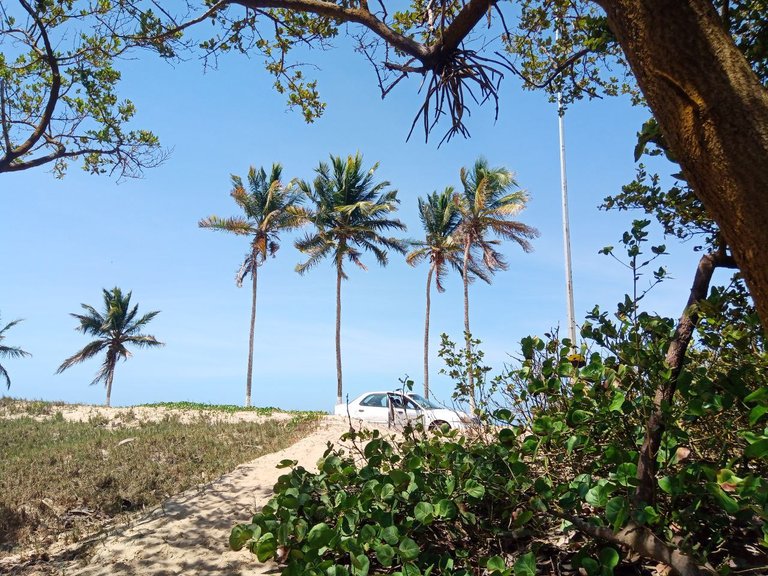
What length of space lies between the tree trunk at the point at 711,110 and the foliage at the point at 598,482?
87cm

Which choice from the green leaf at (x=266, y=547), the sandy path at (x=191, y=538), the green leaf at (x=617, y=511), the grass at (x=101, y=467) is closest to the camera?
the green leaf at (x=617, y=511)

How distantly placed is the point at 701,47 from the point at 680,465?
97.0 inches

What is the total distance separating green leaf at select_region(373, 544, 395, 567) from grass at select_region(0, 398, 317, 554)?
5.25 meters

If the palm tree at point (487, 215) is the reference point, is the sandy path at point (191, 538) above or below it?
below

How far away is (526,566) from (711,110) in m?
2.43

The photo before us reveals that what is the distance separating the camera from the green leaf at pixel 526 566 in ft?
9.68

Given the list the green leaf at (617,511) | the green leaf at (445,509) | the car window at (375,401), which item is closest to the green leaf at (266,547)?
the green leaf at (445,509)

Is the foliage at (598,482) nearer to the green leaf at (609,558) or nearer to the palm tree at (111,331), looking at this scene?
the green leaf at (609,558)

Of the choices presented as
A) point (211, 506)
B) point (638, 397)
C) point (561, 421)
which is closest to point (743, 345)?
point (638, 397)

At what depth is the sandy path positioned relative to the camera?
521 cm

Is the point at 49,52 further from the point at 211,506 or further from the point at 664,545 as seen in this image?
the point at 664,545

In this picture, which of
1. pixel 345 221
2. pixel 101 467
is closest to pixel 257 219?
pixel 345 221

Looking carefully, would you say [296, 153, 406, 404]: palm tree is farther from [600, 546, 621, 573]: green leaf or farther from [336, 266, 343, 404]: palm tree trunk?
[600, 546, 621, 573]: green leaf

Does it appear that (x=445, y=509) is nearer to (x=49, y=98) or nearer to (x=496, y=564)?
(x=496, y=564)
